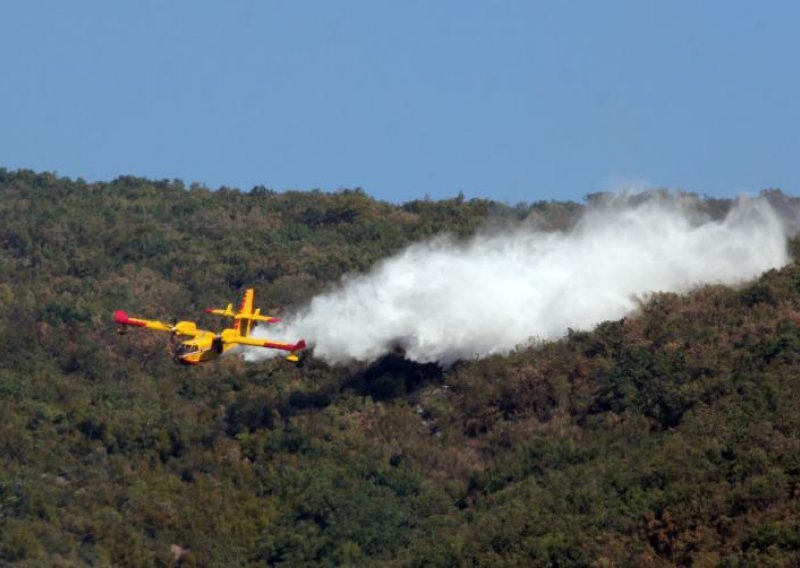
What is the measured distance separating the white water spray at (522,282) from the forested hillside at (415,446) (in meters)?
1.27

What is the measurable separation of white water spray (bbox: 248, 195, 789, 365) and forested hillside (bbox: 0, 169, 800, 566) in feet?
4.16

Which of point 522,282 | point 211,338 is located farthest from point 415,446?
point 211,338

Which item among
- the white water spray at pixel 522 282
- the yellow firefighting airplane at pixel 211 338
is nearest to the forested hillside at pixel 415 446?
the white water spray at pixel 522 282

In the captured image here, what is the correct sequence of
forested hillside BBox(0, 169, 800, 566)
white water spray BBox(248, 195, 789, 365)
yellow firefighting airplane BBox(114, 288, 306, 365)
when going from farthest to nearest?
1. white water spray BBox(248, 195, 789, 365)
2. yellow firefighting airplane BBox(114, 288, 306, 365)
3. forested hillside BBox(0, 169, 800, 566)

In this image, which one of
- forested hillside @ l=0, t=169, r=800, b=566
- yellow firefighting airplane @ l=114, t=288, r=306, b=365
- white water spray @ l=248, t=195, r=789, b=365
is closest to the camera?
forested hillside @ l=0, t=169, r=800, b=566

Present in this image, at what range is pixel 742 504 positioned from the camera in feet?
215

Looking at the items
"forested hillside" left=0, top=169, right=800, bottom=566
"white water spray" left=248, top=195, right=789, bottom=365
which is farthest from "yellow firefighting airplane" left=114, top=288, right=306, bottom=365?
"white water spray" left=248, top=195, right=789, bottom=365

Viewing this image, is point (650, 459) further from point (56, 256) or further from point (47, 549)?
point (56, 256)

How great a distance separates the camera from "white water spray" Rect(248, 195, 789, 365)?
86688mm

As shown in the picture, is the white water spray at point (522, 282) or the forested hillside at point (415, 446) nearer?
the forested hillside at point (415, 446)

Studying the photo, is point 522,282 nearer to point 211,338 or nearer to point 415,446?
point 415,446

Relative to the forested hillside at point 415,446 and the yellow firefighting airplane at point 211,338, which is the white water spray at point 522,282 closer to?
the forested hillside at point 415,446

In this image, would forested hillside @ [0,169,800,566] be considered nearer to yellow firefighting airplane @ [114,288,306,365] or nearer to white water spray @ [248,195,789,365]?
white water spray @ [248,195,789,365]

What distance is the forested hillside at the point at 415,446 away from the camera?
224 ft
